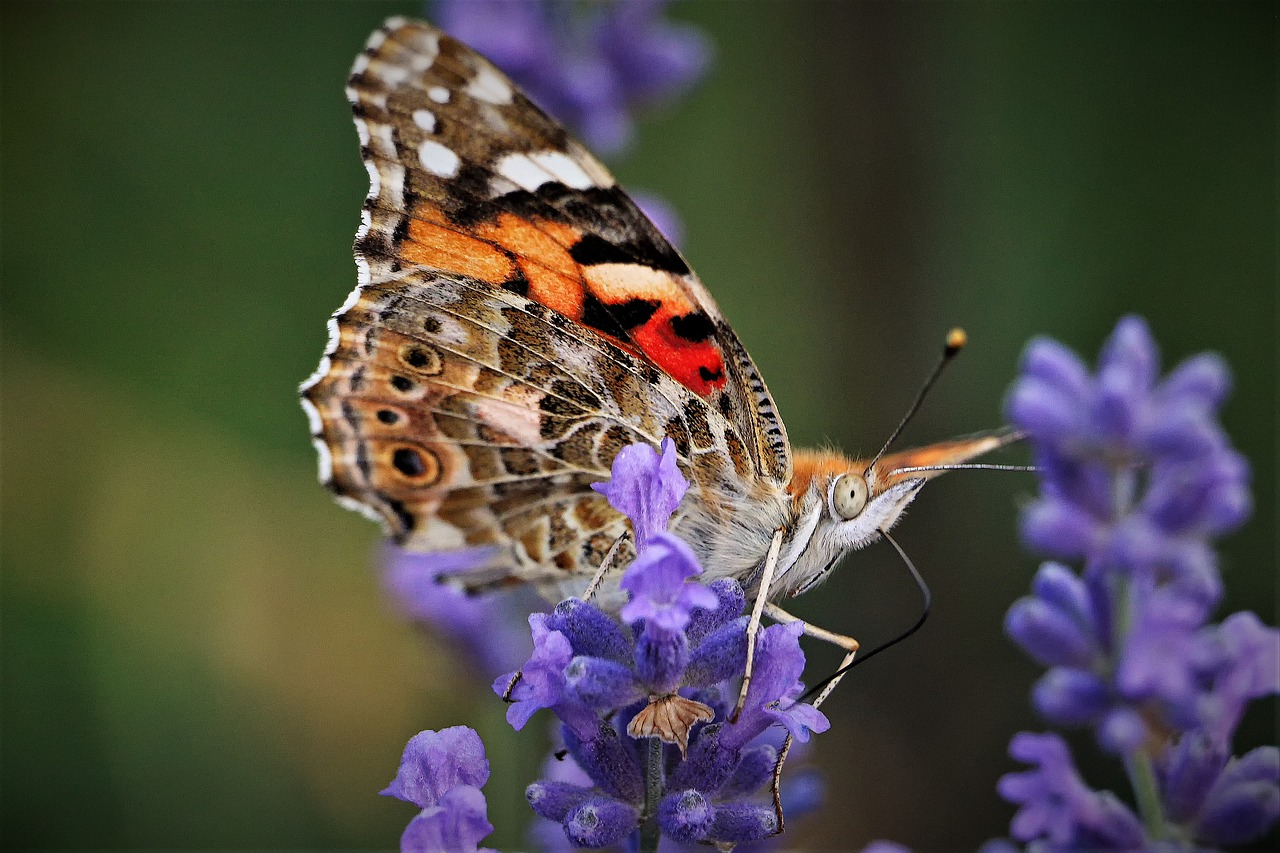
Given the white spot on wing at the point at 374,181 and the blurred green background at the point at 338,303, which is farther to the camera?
the blurred green background at the point at 338,303

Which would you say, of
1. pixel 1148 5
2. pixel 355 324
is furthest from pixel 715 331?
pixel 1148 5

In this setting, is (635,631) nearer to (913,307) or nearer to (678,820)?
(678,820)

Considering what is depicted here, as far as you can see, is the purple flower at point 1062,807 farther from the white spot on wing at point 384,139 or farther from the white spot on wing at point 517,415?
the white spot on wing at point 384,139

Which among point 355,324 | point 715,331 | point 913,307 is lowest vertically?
point 715,331

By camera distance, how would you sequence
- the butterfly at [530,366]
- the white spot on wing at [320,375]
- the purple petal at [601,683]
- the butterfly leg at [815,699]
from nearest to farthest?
the purple petal at [601,683], the butterfly leg at [815,699], the butterfly at [530,366], the white spot on wing at [320,375]

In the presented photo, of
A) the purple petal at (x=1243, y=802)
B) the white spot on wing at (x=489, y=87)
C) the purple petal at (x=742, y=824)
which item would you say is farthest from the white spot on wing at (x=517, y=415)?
the purple petal at (x=1243, y=802)

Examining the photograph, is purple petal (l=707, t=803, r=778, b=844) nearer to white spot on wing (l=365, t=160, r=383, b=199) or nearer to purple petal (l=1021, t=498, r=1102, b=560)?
purple petal (l=1021, t=498, r=1102, b=560)

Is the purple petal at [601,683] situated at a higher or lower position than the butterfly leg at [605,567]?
lower
